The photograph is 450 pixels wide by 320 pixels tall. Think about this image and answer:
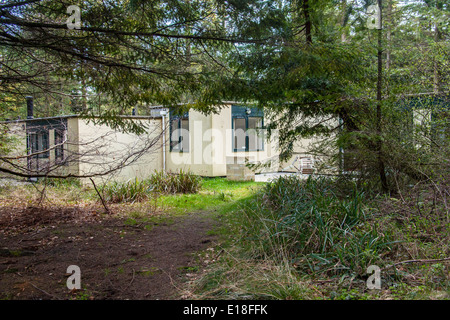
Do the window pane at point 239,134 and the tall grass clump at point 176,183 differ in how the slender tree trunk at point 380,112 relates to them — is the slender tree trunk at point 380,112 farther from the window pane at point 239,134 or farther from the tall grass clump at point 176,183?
the window pane at point 239,134

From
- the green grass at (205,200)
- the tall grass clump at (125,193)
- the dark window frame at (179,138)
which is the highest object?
the dark window frame at (179,138)

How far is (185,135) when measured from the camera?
13.9m

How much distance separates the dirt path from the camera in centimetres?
346

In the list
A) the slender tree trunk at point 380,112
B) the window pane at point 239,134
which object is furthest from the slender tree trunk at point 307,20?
the window pane at point 239,134

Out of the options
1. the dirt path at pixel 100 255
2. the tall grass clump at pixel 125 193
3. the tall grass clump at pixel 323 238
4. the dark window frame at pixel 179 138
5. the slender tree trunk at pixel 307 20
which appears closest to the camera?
the tall grass clump at pixel 323 238

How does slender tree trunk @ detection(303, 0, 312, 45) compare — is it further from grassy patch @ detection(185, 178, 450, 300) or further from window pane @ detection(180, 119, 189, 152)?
window pane @ detection(180, 119, 189, 152)

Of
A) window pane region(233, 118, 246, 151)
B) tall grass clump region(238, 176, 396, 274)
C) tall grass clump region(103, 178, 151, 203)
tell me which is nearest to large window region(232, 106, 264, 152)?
window pane region(233, 118, 246, 151)

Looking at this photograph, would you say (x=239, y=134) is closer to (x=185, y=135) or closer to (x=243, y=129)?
(x=243, y=129)

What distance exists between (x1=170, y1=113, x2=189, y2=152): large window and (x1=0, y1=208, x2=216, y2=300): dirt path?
22.9 feet

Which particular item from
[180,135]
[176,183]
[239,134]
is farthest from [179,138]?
[176,183]

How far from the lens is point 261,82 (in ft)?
18.1

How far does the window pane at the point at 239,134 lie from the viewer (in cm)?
1409

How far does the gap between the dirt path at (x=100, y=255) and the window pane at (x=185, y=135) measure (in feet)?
22.6

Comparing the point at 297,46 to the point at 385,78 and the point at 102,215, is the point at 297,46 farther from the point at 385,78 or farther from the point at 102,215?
the point at 102,215
